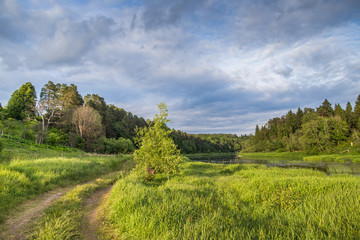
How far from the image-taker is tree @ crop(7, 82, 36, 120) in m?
48.5

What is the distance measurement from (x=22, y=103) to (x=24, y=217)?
62558mm

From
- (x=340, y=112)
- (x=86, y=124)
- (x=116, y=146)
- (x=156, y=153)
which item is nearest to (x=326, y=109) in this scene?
(x=340, y=112)

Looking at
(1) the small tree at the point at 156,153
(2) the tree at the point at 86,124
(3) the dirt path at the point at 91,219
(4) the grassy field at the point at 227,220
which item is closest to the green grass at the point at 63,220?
(3) the dirt path at the point at 91,219

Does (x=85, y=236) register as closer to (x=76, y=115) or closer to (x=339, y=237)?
(x=339, y=237)

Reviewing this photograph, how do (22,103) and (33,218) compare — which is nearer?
(33,218)

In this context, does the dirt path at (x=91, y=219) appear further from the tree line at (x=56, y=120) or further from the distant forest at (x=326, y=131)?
the distant forest at (x=326, y=131)

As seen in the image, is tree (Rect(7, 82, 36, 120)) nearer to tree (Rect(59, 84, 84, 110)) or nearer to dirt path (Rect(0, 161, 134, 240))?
tree (Rect(59, 84, 84, 110))

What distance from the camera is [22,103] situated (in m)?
51.9

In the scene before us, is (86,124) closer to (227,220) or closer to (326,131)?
(227,220)

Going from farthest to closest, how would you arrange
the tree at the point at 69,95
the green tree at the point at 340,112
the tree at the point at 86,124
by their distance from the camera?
the green tree at the point at 340,112
the tree at the point at 69,95
the tree at the point at 86,124

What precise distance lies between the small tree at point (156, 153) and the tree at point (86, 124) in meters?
41.7

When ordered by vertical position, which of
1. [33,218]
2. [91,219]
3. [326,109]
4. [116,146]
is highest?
[326,109]

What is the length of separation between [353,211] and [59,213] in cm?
1026

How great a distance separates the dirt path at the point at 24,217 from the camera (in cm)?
517
